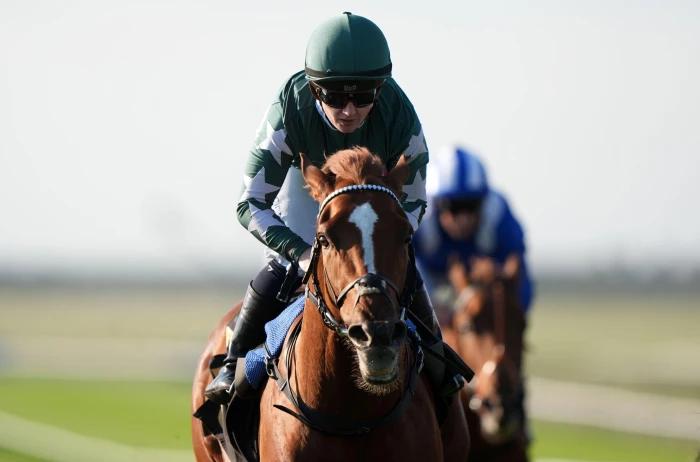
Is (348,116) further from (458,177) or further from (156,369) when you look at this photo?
(156,369)

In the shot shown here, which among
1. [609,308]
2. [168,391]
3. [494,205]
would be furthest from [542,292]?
[494,205]

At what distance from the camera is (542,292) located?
9450cm

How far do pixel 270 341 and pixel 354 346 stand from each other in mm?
879

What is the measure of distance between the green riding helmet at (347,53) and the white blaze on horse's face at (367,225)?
1.01 m

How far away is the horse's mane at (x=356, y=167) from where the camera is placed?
564cm

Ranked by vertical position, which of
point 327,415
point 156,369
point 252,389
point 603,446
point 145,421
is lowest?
point 156,369

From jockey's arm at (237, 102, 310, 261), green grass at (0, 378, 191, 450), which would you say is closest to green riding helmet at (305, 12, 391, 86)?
jockey's arm at (237, 102, 310, 261)

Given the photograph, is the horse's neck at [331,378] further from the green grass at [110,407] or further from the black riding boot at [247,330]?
the green grass at [110,407]

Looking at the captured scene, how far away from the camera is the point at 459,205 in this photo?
35.2 feet

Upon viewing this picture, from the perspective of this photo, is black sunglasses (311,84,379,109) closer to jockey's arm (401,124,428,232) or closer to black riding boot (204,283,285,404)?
jockey's arm (401,124,428,232)

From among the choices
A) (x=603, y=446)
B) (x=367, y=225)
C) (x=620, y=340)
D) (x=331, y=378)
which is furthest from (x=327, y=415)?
(x=620, y=340)

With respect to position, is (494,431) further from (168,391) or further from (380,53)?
(168,391)

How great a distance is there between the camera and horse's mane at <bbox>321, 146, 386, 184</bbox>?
5.64 metres

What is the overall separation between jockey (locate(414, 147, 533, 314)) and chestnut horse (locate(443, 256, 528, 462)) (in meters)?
0.33
